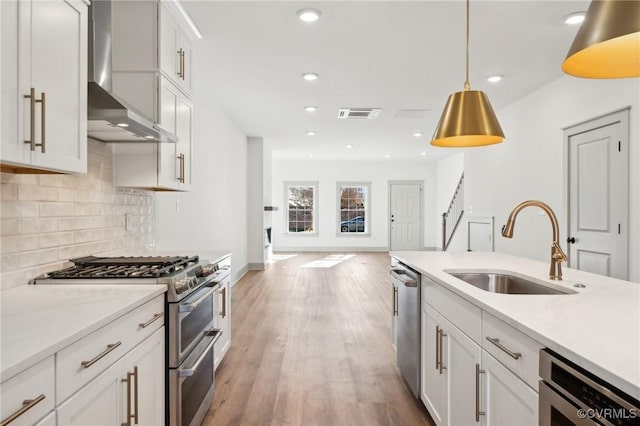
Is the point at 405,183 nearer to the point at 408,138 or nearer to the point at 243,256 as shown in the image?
the point at 408,138

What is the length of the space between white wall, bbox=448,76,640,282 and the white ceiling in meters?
A: 0.30

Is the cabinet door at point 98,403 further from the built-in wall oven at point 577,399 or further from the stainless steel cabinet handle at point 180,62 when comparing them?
the stainless steel cabinet handle at point 180,62

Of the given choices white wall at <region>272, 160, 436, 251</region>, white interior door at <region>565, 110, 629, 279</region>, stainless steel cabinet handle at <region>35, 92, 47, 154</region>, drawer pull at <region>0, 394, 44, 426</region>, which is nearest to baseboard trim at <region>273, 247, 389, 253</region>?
white wall at <region>272, 160, 436, 251</region>

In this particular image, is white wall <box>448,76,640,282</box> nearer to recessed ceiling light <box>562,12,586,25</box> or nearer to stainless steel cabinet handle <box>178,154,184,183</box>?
recessed ceiling light <box>562,12,586,25</box>

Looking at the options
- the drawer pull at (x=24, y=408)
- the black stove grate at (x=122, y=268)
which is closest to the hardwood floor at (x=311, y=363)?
the black stove grate at (x=122, y=268)

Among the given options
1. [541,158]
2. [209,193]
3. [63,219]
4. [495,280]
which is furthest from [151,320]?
[541,158]

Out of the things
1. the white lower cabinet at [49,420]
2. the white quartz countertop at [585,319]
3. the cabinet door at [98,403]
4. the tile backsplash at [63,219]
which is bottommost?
the cabinet door at [98,403]

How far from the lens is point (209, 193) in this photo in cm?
498

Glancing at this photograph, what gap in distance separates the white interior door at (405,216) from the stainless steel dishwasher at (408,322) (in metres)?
8.77

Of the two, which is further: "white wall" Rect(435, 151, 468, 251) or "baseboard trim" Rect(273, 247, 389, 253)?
"baseboard trim" Rect(273, 247, 389, 253)

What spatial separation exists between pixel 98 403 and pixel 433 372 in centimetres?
166

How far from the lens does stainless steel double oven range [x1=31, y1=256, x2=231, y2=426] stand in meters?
1.88

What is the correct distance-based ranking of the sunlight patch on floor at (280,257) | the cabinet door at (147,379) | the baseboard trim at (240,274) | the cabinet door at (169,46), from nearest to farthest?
the cabinet door at (147,379), the cabinet door at (169,46), the baseboard trim at (240,274), the sunlight patch on floor at (280,257)

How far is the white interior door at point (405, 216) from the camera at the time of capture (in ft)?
38.4
